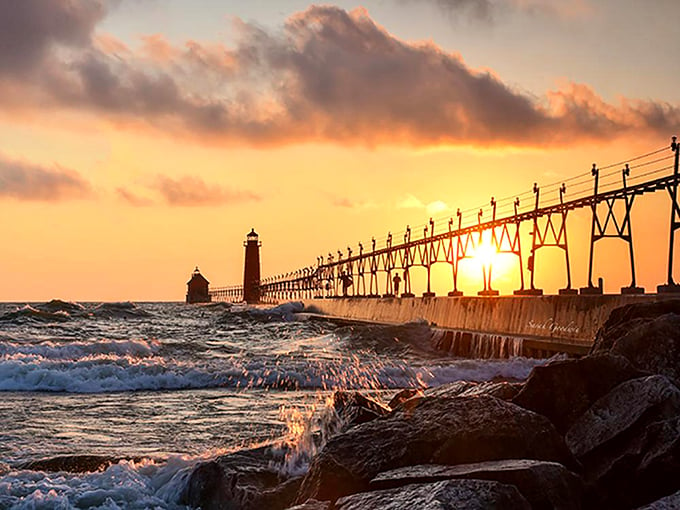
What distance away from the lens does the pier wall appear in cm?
1514

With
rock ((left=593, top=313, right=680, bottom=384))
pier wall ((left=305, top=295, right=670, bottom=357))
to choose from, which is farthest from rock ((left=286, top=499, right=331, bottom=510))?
pier wall ((left=305, top=295, right=670, bottom=357))

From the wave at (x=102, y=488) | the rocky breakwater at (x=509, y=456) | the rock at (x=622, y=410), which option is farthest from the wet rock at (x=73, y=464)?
the rock at (x=622, y=410)

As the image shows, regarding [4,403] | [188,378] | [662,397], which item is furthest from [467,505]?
[188,378]

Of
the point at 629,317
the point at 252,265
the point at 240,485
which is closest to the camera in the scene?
the point at 240,485

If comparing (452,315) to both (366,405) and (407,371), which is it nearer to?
(407,371)

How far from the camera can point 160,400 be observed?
1261 centimetres

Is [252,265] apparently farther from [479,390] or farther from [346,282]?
[479,390]

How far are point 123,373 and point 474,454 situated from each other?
11938mm

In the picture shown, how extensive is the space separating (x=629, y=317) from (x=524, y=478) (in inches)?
190

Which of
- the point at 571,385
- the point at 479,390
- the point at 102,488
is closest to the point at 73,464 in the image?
the point at 102,488

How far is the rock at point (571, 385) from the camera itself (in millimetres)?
5559

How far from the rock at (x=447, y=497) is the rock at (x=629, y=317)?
4.27 meters

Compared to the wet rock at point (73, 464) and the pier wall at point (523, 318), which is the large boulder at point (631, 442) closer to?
the wet rock at point (73, 464)

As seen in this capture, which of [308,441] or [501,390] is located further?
[308,441]
